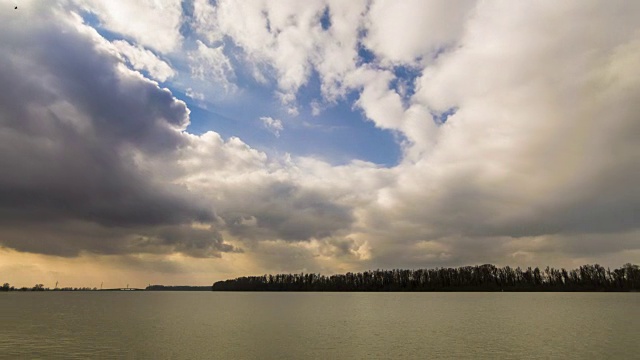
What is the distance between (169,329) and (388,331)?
3870 centimetres

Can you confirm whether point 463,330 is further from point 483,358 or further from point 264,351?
point 264,351

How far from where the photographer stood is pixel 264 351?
150ft

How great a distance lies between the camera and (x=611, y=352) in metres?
44.8

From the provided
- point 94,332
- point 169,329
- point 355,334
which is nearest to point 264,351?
point 355,334

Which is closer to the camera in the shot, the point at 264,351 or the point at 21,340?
the point at 264,351

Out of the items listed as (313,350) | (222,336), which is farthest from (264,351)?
(222,336)

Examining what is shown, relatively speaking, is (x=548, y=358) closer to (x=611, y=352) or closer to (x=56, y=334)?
(x=611, y=352)

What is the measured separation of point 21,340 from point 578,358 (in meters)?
71.2

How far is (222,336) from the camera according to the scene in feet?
195

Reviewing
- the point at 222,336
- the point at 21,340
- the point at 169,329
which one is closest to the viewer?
the point at 21,340

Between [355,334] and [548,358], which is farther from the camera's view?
[355,334]

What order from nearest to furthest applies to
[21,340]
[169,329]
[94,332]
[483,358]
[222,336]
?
[483,358], [21,340], [222,336], [94,332], [169,329]

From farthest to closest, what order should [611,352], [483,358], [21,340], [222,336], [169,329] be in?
[169,329] → [222,336] → [21,340] → [611,352] → [483,358]

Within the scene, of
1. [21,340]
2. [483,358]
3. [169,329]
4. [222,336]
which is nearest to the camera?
[483,358]
